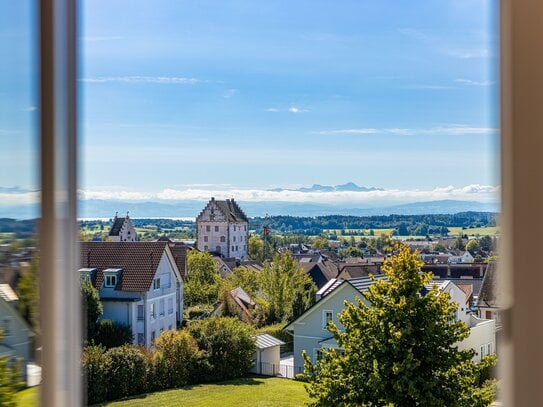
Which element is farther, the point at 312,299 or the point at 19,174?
the point at 312,299

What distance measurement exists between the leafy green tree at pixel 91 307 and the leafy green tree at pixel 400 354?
0.56 meters

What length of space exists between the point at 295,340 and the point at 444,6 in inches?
35.8

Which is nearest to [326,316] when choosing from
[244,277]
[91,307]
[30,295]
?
[244,277]

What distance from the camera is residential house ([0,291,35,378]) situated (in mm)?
1206

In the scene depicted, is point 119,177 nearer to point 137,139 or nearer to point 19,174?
point 137,139

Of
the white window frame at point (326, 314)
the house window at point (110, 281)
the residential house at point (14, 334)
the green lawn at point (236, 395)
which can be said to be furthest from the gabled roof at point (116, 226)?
the white window frame at point (326, 314)

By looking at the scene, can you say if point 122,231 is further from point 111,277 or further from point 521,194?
point 521,194

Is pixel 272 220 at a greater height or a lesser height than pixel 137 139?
lesser

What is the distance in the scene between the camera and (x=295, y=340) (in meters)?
1.48

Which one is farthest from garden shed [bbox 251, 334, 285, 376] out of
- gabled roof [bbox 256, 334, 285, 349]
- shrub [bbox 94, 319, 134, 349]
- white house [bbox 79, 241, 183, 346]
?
shrub [bbox 94, 319, 134, 349]

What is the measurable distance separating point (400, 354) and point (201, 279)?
55 cm

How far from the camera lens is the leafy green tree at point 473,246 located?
1274 mm

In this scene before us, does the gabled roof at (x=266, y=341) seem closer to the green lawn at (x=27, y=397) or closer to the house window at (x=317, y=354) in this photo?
the house window at (x=317, y=354)

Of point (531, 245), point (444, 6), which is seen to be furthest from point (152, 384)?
point (444, 6)
